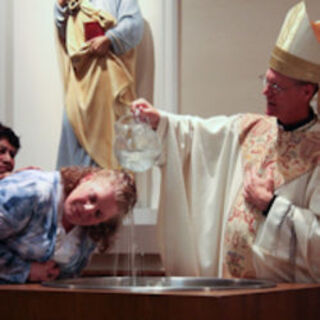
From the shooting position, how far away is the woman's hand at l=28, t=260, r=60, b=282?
2.96 m

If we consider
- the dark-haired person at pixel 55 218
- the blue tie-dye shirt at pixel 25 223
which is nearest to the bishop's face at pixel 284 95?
the dark-haired person at pixel 55 218

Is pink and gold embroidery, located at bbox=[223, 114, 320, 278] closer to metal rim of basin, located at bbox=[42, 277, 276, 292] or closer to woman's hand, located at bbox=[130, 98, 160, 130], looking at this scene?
metal rim of basin, located at bbox=[42, 277, 276, 292]

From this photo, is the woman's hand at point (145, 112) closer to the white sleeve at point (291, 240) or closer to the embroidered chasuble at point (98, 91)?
the white sleeve at point (291, 240)

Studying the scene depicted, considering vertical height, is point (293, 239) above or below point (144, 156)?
below

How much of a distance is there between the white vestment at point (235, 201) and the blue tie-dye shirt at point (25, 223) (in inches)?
26.4

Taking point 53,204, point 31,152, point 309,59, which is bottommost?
point 31,152

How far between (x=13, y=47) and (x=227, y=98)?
1580 millimetres

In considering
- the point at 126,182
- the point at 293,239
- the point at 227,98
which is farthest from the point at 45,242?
the point at 227,98

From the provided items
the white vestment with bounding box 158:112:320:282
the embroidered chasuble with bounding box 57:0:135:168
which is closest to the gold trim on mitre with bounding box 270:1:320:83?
the white vestment with bounding box 158:112:320:282

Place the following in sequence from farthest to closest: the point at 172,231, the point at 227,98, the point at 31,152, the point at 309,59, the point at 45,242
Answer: the point at 31,152
the point at 227,98
the point at 172,231
the point at 309,59
the point at 45,242

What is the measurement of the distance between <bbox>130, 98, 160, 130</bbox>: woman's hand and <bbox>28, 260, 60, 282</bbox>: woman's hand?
798mm

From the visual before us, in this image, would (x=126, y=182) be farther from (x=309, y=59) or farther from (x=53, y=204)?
(x=309, y=59)

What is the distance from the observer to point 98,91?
195 inches

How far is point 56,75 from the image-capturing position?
535cm
